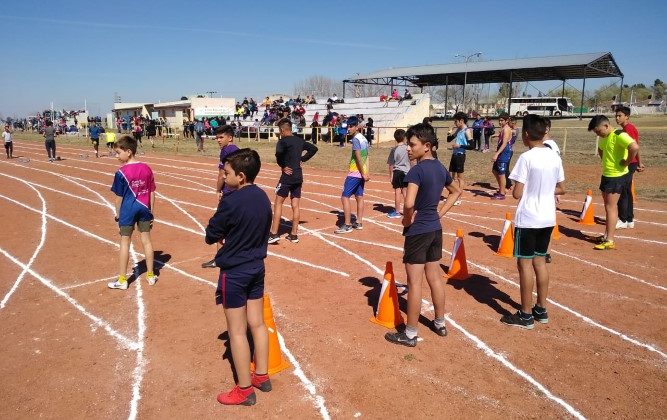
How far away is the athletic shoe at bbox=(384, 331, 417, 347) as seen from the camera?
419 cm

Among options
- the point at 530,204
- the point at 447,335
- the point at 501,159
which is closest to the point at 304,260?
the point at 447,335

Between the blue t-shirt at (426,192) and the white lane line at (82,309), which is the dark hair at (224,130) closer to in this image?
the white lane line at (82,309)

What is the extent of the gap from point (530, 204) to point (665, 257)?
3822 millimetres

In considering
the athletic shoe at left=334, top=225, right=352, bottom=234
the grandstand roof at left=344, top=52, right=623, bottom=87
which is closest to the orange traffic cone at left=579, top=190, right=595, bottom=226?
the athletic shoe at left=334, top=225, right=352, bottom=234

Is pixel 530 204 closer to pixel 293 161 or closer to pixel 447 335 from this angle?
pixel 447 335

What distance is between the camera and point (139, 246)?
7.52 m

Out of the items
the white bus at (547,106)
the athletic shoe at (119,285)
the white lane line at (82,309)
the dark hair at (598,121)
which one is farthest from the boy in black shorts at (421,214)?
the white bus at (547,106)

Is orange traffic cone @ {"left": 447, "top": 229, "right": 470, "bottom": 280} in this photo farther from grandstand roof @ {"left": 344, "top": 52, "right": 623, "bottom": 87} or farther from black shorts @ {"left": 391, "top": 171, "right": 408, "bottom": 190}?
grandstand roof @ {"left": 344, "top": 52, "right": 623, "bottom": 87}

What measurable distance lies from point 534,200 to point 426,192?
46.4 inches

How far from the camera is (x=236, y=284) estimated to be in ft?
10.4

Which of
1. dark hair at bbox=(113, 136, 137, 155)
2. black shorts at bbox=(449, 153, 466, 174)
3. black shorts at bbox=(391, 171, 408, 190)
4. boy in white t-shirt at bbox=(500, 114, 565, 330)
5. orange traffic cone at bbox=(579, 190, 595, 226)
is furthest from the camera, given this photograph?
black shorts at bbox=(449, 153, 466, 174)

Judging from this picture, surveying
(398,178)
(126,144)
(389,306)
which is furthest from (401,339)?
(398,178)

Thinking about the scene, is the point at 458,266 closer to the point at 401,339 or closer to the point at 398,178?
the point at 401,339

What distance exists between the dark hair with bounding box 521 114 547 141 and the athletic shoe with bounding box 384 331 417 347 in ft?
7.26
